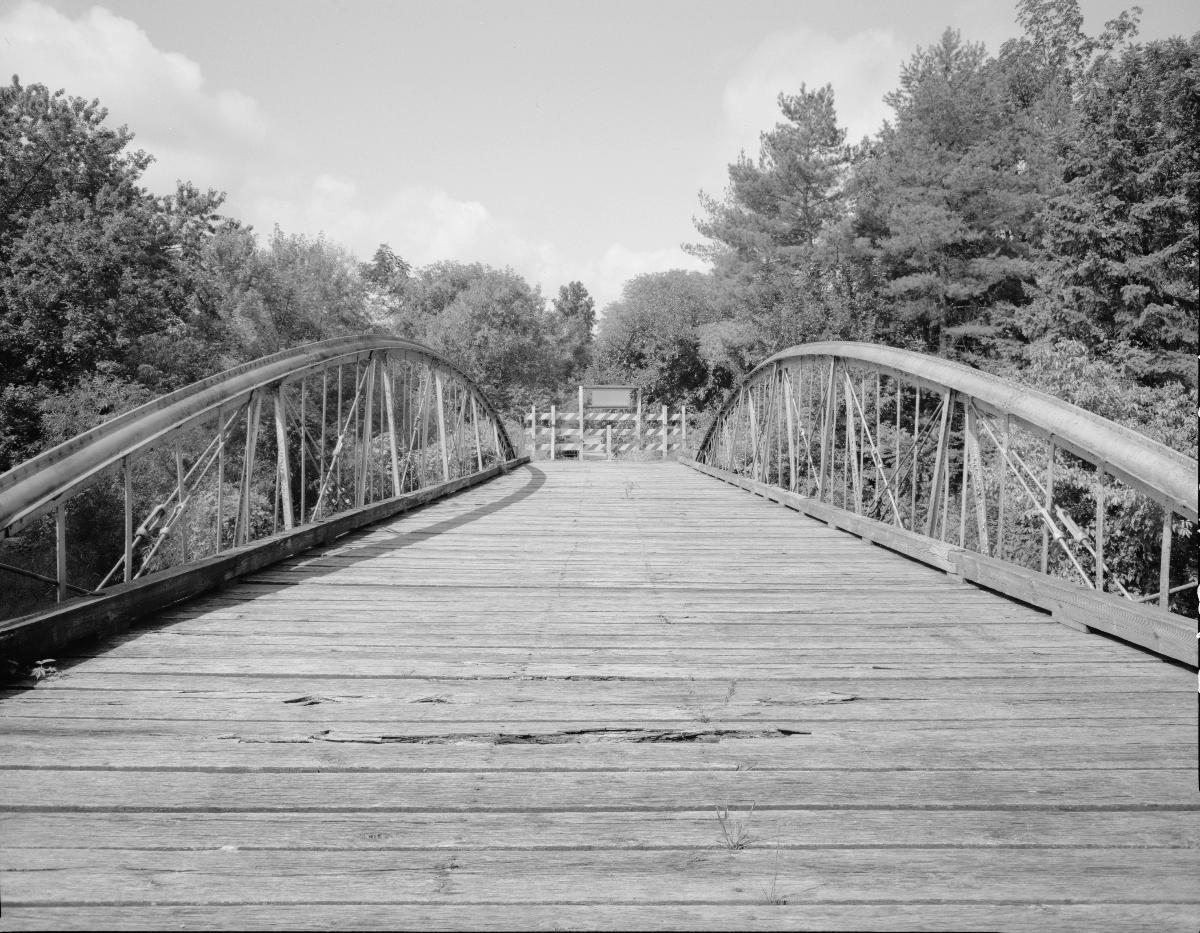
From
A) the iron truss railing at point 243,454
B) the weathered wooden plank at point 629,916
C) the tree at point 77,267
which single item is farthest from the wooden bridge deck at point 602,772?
the tree at point 77,267

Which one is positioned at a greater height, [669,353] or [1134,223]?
[1134,223]

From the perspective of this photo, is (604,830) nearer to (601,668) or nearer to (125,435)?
(601,668)

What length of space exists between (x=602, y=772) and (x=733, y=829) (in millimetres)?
366

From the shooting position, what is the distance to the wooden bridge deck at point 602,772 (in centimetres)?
138

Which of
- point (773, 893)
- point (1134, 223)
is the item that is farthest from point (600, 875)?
point (1134, 223)

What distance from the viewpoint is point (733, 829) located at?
5.28ft

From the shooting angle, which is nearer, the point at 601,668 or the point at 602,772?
the point at 602,772

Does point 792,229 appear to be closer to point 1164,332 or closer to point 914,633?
point 1164,332

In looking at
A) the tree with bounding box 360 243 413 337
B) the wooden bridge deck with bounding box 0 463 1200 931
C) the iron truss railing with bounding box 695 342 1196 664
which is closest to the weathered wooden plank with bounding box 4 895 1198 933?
the wooden bridge deck with bounding box 0 463 1200 931

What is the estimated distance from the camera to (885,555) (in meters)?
4.93

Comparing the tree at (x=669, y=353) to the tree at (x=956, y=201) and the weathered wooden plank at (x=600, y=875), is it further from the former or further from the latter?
the weathered wooden plank at (x=600, y=875)

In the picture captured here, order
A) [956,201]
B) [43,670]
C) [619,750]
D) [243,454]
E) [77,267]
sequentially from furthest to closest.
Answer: [956,201] → [77,267] → [243,454] → [43,670] → [619,750]

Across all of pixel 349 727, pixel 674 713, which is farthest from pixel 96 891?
pixel 674 713

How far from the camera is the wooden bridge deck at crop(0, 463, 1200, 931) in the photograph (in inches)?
54.5
